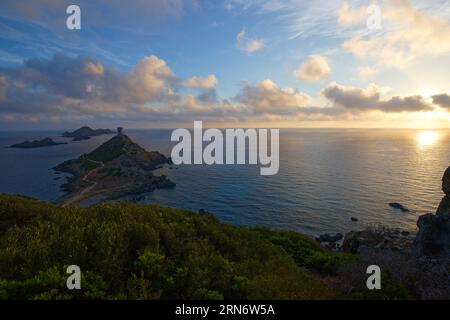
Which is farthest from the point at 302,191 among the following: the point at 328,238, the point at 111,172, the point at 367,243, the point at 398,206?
the point at 111,172

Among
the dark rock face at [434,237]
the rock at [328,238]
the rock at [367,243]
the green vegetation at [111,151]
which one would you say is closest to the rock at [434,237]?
the dark rock face at [434,237]

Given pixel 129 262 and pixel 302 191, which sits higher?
pixel 129 262

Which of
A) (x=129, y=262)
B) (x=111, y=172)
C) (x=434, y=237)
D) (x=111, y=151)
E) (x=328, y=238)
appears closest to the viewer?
(x=129, y=262)

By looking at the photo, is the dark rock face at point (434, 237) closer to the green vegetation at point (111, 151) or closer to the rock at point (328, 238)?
the rock at point (328, 238)

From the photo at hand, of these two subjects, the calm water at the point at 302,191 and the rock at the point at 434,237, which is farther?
the calm water at the point at 302,191

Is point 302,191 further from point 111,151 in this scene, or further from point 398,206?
point 111,151
